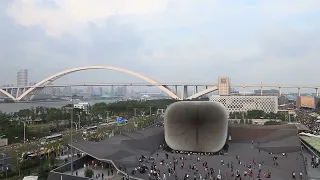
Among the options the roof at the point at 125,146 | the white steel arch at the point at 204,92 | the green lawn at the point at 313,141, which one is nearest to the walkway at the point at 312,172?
the green lawn at the point at 313,141

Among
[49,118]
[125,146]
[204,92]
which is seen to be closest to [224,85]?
[204,92]

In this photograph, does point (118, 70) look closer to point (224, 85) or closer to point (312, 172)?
point (224, 85)

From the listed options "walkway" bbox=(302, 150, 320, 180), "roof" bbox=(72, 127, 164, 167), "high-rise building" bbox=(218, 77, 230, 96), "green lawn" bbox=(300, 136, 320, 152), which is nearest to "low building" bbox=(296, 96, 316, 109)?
"high-rise building" bbox=(218, 77, 230, 96)

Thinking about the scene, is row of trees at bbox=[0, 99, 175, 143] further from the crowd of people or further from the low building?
the low building

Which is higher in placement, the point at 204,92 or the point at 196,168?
the point at 204,92

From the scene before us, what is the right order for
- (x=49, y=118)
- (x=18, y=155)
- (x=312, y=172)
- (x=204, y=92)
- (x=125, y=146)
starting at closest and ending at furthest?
(x=312, y=172) → (x=125, y=146) → (x=18, y=155) → (x=49, y=118) → (x=204, y=92)

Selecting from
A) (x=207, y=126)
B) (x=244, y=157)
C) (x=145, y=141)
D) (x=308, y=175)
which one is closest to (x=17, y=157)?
(x=145, y=141)

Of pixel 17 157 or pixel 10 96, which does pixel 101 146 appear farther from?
pixel 10 96
